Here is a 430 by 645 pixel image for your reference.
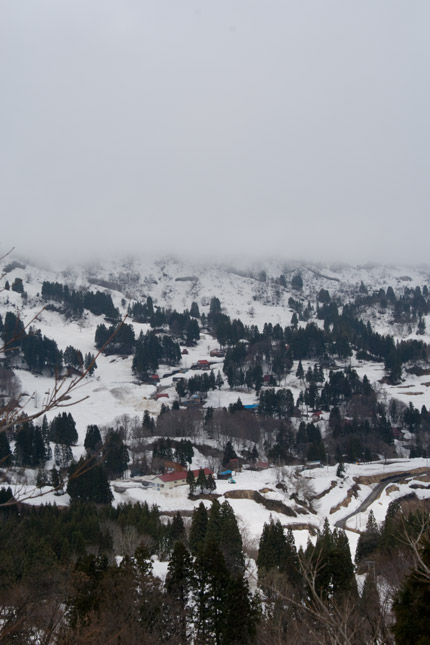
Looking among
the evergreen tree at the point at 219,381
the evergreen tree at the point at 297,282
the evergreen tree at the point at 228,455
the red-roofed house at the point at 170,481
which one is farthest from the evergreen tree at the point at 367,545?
the evergreen tree at the point at 297,282

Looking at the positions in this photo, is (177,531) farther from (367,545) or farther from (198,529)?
(367,545)

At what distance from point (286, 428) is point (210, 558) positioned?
48.6 m

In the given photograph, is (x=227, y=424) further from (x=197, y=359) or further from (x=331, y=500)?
(x=197, y=359)

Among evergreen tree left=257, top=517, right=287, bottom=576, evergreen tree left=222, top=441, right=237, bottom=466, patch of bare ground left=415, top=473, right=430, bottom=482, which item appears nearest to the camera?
evergreen tree left=257, top=517, right=287, bottom=576

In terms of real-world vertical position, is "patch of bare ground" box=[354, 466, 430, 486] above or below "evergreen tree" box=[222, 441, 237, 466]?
above

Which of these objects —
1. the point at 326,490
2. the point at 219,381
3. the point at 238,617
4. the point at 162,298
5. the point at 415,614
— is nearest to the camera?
the point at 415,614

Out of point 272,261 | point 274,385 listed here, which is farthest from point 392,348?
point 272,261

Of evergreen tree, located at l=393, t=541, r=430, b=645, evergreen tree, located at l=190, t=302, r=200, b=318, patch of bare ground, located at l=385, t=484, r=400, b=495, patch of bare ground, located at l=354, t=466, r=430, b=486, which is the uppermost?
evergreen tree, located at l=393, t=541, r=430, b=645

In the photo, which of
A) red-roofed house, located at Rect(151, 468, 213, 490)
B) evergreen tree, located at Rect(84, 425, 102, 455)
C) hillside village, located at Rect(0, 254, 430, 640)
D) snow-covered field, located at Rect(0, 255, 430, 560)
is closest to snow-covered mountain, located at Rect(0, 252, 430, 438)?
snow-covered field, located at Rect(0, 255, 430, 560)

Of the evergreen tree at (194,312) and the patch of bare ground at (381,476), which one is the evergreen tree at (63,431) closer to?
the patch of bare ground at (381,476)

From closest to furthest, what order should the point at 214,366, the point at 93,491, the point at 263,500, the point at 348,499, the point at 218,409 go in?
the point at 93,491 < the point at 263,500 < the point at 348,499 < the point at 218,409 < the point at 214,366

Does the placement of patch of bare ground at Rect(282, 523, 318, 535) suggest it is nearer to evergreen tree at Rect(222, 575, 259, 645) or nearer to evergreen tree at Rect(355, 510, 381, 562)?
evergreen tree at Rect(355, 510, 381, 562)

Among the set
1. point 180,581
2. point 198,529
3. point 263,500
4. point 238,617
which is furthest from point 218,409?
point 238,617

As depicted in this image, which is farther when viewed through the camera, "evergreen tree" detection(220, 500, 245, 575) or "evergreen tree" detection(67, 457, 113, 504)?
"evergreen tree" detection(67, 457, 113, 504)
